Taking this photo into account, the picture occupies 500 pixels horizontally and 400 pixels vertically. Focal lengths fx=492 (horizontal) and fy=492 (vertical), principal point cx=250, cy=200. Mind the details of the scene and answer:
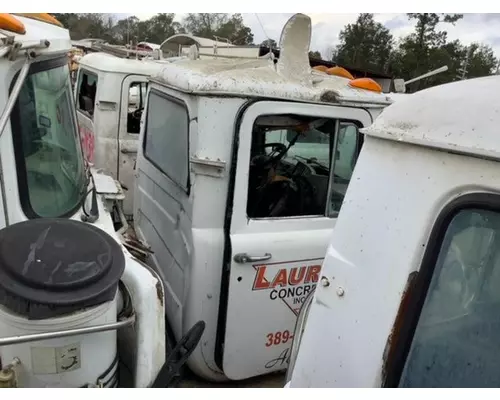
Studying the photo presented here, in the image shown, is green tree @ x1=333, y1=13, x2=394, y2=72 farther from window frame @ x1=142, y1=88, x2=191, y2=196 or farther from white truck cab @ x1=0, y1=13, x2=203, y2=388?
white truck cab @ x1=0, y1=13, x2=203, y2=388

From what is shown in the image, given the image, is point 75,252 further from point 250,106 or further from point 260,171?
point 260,171

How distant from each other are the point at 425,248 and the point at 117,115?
15.9 ft

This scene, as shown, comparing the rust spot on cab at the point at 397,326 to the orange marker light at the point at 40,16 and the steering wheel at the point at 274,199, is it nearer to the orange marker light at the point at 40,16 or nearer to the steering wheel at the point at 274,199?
the steering wheel at the point at 274,199

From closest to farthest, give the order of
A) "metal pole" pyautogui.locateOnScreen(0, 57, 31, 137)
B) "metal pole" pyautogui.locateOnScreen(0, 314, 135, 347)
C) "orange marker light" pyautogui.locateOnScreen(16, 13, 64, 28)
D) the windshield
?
"metal pole" pyautogui.locateOnScreen(0, 314, 135, 347) → "metal pole" pyautogui.locateOnScreen(0, 57, 31, 137) → the windshield → "orange marker light" pyautogui.locateOnScreen(16, 13, 64, 28)

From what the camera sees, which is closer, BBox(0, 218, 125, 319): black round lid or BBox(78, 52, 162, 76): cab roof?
BBox(0, 218, 125, 319): black round lid

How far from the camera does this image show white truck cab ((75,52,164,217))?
553cm

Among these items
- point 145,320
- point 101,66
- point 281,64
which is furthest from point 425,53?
point 145,320

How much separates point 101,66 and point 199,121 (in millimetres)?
3544

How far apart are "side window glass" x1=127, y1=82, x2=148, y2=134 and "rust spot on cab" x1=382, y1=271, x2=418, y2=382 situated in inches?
191

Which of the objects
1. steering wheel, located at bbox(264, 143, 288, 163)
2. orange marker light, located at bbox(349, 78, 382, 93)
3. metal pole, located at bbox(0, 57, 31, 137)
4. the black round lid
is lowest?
the black round lid

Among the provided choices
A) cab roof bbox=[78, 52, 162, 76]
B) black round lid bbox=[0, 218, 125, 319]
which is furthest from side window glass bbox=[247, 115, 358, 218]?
cab roof bbox=[78, 52, 162, 76]

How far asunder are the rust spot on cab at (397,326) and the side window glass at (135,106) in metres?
4.86

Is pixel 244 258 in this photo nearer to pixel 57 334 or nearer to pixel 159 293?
pixel 159 293

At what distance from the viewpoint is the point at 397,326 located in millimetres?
1263
